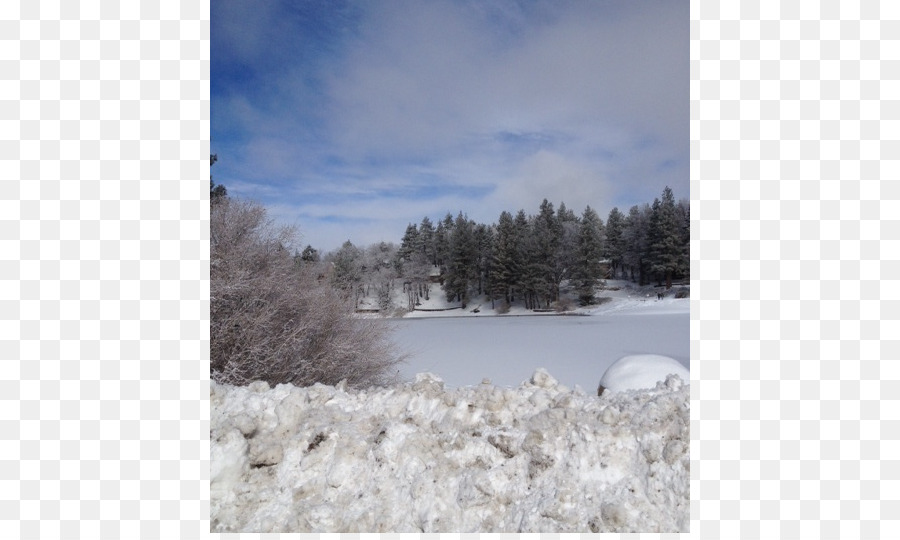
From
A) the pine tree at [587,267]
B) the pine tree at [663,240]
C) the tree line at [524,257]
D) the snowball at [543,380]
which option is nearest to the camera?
the snowball at [543,380]

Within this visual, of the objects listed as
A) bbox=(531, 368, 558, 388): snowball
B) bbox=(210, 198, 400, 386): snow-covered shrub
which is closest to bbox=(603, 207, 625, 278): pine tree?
bbox=(210, 198, 400, 386): snow-covered shrub

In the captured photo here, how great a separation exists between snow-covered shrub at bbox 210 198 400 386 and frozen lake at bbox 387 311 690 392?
2.13m

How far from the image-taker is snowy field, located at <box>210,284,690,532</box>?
6.54ft

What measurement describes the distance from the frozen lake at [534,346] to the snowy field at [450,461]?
619 cm

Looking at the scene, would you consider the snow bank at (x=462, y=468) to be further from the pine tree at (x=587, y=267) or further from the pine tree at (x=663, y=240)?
the pine tree at (x=587, y=267)

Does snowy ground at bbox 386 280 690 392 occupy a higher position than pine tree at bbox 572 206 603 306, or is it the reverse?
pine tree at bbox 572 206 603 306

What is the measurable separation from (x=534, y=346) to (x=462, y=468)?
13.3 meters

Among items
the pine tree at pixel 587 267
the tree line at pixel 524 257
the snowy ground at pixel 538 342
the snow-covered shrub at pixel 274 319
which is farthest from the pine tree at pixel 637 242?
the snow-covered shrub at pixel 274 319

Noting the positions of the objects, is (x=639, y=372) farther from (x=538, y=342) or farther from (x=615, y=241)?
(x=615, y=241)

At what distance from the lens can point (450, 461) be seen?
220 cm

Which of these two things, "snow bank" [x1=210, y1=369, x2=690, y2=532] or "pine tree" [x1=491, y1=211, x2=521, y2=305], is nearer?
"snow bank" [x1=210, y1=369, x2=690, y2=532]

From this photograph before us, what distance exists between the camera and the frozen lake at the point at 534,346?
35.1 ft

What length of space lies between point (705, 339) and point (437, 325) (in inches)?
761

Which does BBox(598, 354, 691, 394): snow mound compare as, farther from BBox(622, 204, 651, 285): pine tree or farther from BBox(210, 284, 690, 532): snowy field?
BBox(622, 204, 651, 285): pine tree
